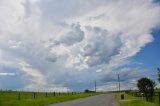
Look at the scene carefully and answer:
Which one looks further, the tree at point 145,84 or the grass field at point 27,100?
the tree at point 145,84

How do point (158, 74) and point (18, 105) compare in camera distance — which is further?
point (158, 74)

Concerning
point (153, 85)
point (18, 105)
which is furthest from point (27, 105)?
point (153, 85)

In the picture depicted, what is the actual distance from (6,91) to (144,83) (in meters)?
34.2

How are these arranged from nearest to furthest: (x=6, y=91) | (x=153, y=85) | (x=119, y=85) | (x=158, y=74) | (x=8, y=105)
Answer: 1. (x=8, y=105)
2. (x=158, y=74)
3. (x=153, y=85)
4. (x=6, y=91)
5. (x=119, y=85)

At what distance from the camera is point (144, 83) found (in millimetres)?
82562

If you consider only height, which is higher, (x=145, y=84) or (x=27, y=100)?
(x=145, y=84)

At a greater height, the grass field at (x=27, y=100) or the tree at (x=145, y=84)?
the tree at (x=145, y=84)

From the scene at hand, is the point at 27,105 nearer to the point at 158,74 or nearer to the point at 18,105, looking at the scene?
the point at 18,105

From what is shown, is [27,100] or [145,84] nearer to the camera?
[27,100]

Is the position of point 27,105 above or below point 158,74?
below

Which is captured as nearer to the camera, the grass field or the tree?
the grass field

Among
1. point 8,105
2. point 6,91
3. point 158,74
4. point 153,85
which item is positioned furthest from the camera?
point 6,91

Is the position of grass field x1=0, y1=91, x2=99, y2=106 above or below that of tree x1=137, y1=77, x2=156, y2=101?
below

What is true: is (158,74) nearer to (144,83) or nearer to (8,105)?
(144,83)
